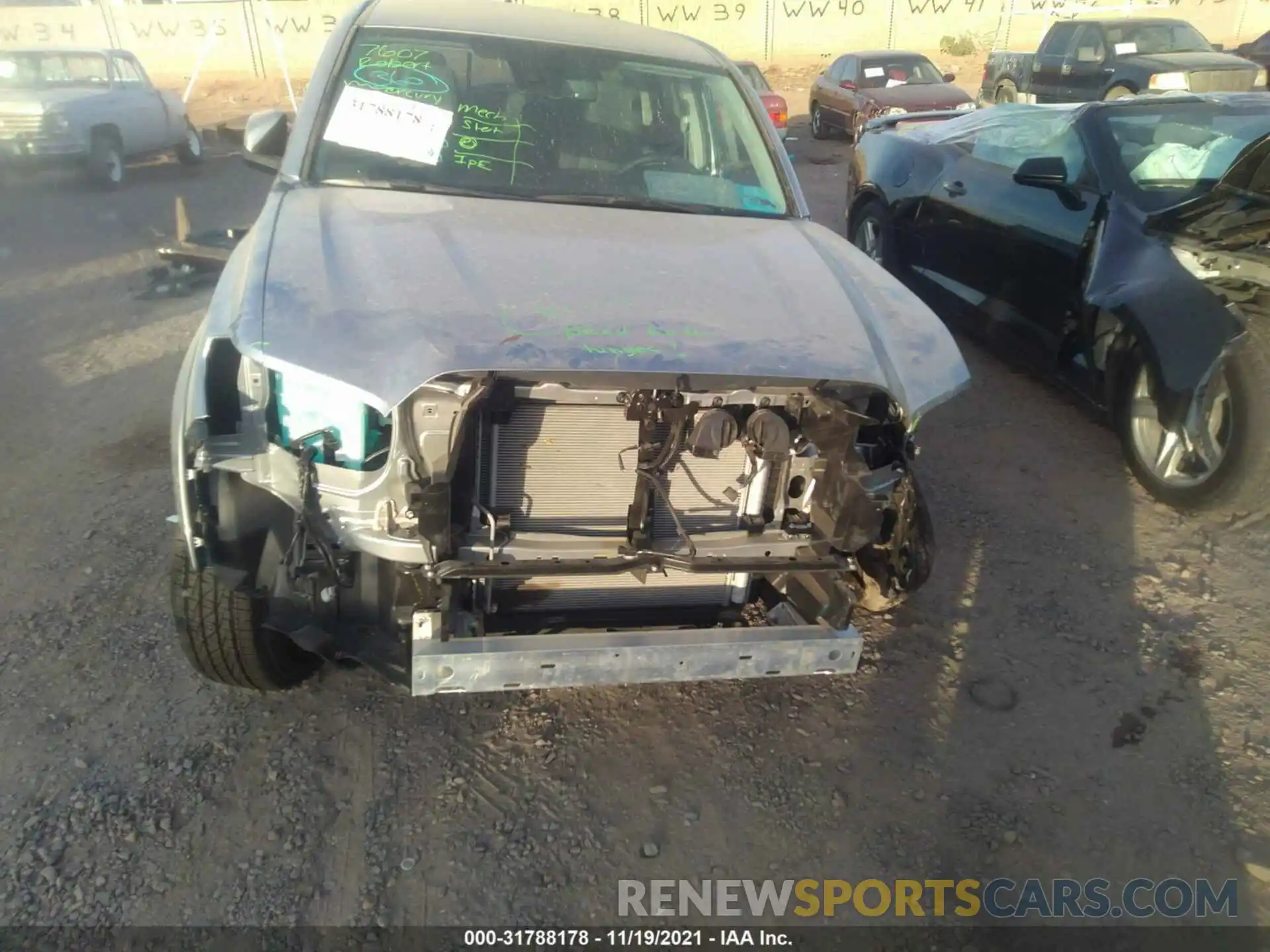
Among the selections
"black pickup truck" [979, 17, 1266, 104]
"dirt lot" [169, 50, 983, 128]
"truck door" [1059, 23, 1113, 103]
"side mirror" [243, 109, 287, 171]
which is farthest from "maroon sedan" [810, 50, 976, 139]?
"side mirror" [243, 109, 287, 171]

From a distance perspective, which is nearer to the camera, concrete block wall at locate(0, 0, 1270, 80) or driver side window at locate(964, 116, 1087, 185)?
driver side window at locate(964, 116, 1087, 185)

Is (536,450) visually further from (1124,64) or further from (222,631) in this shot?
(1124,64)

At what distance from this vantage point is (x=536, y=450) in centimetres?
246

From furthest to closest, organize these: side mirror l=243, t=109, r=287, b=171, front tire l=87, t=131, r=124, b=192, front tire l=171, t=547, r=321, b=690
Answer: front tire l=87, t=131, r=124, b=192 → side mirror l=243, t=109, r=287, b=171 → front tire l=171, t=547, r=321, b=690

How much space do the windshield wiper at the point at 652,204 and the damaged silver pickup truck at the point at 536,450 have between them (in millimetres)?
307

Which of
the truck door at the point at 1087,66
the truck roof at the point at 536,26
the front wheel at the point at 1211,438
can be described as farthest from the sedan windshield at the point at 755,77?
the front wheel at the point at 1211,438

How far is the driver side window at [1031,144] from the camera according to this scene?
4863 millimetres

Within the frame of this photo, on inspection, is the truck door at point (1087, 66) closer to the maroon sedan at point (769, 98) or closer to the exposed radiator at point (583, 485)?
the maroon sedan at point (769, 98)

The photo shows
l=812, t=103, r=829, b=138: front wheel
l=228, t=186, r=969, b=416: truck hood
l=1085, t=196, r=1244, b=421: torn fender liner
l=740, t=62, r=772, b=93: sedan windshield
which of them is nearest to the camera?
l=228, t=186, r=969, b=416: truck hood

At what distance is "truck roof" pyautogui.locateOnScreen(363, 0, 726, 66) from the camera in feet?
11.9

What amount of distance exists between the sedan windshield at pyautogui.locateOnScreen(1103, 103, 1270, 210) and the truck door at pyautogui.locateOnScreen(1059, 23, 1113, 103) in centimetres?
882

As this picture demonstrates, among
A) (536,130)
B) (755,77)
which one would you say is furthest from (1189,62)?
(536,130)

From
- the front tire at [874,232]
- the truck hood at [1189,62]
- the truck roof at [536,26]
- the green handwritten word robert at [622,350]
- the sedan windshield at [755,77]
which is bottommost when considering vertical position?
the front tire at [874,232]

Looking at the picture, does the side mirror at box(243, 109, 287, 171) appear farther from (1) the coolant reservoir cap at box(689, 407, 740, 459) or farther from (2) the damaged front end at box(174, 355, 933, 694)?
(1) the coolant reservoir cap at box(689, 407, 740, 459)
